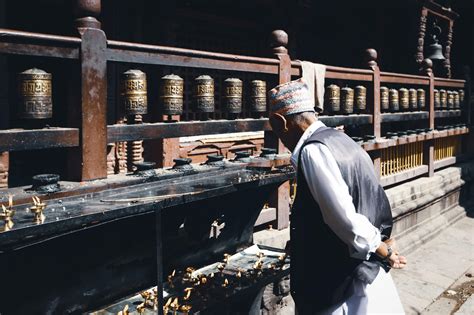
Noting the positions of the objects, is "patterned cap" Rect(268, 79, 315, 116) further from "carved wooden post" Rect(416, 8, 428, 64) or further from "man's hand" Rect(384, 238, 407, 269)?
"carved wooden post" Rect(416, 8, 428, 64)

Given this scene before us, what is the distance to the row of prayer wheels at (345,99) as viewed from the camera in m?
6.49

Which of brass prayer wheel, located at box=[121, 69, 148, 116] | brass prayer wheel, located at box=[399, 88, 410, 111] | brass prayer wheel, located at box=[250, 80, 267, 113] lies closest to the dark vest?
brass prayer wheel, located at box=[121, 69, 148, 116]

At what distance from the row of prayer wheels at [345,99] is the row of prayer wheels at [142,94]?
65.1 inches

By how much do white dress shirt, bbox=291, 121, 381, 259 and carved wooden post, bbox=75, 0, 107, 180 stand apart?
1692 millimetres

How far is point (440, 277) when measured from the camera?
6.72 metres

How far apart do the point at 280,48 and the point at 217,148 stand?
320 centimetres

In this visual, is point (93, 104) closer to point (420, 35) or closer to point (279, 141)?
point (279, 141)

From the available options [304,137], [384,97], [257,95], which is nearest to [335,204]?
[304,137]

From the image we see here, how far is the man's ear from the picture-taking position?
284 centimetres

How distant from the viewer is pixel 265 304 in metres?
5.15

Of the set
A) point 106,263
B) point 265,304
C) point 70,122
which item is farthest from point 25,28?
point 265,304

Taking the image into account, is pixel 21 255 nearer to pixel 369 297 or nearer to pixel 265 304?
pixel 369 297

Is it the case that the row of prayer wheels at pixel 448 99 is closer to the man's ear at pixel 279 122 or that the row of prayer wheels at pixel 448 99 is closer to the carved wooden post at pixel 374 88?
the carved wooden post at pixel 374 88

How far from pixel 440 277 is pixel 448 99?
4873 mm
